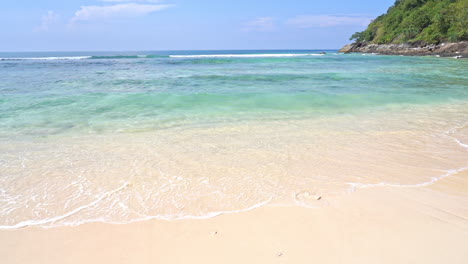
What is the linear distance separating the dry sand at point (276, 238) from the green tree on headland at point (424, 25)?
56607mm

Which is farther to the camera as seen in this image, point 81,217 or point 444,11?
point 444,11

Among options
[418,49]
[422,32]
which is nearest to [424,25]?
[422,32]

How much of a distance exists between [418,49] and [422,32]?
21.4ft

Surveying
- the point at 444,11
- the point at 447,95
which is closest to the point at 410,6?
the point at 444,11

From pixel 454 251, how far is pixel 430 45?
61431 millimetres

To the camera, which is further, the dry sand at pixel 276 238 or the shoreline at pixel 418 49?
the shoreline at pixel 418 49

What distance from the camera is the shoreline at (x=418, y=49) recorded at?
44719 millimetres

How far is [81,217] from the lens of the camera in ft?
10.7

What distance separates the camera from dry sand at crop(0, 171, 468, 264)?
2.62 meters

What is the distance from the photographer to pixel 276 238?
9.39 feet

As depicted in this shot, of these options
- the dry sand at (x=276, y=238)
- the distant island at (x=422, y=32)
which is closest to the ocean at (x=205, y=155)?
the dry sand at (x=276, y=238)

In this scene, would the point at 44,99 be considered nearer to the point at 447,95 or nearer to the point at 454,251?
the point at 454,251

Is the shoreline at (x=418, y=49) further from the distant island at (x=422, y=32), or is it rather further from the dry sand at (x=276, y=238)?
the dry sand at (x=276, y=238)

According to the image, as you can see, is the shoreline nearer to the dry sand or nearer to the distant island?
the distant island
